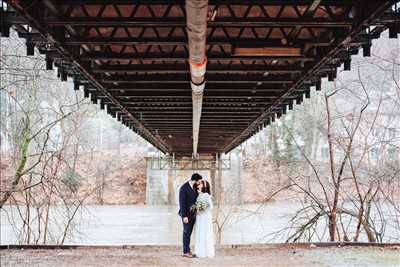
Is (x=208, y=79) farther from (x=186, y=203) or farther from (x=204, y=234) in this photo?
(x=204, y=234)

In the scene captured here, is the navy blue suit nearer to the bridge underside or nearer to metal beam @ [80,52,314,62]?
the bridge underside

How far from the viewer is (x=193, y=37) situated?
6.17 metres

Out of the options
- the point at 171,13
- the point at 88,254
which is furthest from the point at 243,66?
the point at 88,254

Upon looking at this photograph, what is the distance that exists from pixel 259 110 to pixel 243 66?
5.92 m

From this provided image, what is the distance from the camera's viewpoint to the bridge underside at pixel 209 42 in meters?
6.59

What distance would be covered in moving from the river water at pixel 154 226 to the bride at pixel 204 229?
7652mm

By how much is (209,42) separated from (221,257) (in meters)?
4.60

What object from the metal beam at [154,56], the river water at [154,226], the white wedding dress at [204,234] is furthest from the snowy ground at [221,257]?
the river water at [154,226]

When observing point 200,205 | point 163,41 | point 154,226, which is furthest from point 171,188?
point 163,41

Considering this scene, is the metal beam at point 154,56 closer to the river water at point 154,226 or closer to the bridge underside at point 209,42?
the bridge underside at point 209,42

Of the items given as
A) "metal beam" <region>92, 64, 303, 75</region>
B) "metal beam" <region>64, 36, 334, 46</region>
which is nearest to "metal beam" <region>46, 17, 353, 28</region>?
"metal beam" <region>64, 36, 334, 46</region>

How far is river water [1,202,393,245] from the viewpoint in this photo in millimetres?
22172

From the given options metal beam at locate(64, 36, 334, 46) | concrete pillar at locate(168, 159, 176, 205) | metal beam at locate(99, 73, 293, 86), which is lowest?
concrete pillar at locate(168, 159, 176, 205)

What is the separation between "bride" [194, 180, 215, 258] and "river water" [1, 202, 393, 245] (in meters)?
7.65
